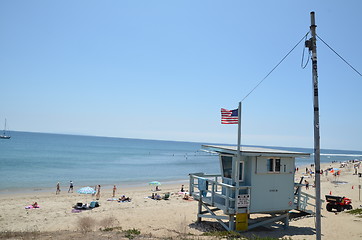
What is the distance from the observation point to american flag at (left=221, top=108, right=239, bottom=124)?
39.9 ft

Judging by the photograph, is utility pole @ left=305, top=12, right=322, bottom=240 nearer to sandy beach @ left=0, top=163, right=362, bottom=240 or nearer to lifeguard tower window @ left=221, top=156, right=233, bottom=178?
sandy beach @ left=0, top=163, right=362, bottom=240

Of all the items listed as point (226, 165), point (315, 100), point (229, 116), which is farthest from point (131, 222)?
point (315, 100)

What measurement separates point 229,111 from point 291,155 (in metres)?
3.63

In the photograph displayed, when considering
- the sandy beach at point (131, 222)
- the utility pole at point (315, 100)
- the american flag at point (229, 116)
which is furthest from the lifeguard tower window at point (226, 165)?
the utility pole at point (315, 100)

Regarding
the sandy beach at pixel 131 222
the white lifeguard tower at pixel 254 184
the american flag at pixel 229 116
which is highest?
the american flag at pixel 229 116

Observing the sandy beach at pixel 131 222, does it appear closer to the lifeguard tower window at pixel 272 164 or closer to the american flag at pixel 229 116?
the lifeguard tower window at pixel 272 164

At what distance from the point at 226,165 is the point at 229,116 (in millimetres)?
2555

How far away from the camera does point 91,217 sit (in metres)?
18.0

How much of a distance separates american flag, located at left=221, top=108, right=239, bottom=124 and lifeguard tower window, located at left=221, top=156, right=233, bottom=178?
1.85 metres

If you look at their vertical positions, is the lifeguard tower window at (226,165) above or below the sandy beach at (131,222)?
above

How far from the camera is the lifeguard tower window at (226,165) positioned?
13184mm

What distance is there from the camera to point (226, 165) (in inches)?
530

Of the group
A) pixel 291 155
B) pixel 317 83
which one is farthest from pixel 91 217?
pixel 317 83

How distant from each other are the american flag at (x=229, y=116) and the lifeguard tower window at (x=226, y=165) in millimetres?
1847
